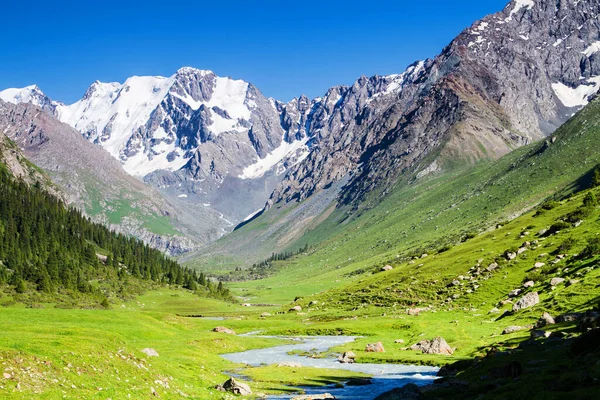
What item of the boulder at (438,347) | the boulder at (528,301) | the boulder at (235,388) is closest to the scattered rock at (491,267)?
the boulder at (528,301)

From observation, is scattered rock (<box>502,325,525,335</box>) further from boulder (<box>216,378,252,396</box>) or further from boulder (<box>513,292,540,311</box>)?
boulder (<box>216,378,252,396</box>)

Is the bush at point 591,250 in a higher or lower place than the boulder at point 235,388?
higher

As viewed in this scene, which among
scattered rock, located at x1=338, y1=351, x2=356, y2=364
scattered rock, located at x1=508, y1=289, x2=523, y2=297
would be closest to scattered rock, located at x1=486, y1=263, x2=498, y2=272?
scattered rock, located at x1=508, y1=289, x2=523, y2=297

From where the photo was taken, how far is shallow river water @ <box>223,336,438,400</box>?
2044 inches

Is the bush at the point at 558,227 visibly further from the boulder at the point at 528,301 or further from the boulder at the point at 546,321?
the boulder at the point at 546,321

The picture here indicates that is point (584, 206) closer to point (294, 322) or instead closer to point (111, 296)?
point (294, 322)

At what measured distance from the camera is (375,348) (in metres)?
82.7

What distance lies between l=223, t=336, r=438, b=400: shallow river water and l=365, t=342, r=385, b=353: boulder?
7.80m

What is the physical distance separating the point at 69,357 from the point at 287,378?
28.5 meters

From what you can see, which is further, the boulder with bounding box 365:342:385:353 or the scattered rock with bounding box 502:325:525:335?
the boulder with bounding box 365:342:385:353

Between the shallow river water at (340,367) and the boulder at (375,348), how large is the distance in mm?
7798

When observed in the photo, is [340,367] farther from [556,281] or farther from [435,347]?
[556,281]

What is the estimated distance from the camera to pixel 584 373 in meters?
29.5

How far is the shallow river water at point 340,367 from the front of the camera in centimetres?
5191
